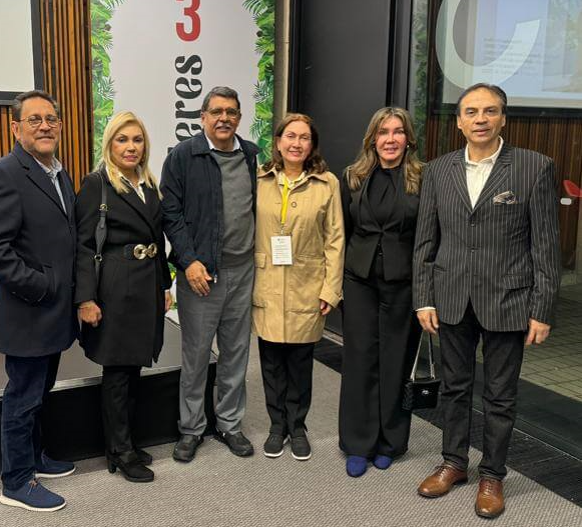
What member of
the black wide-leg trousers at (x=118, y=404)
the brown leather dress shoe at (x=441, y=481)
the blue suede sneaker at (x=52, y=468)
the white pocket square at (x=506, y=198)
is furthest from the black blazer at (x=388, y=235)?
the blue suede sneaker at (x=52, y=468)

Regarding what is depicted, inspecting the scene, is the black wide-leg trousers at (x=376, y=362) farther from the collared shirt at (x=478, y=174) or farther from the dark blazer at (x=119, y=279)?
the dark blazer at (x=119, y=279)

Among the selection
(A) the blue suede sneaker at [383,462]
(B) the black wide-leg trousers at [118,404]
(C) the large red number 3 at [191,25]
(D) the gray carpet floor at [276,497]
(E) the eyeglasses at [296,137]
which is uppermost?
(C) the large red number 3 at [191,25]

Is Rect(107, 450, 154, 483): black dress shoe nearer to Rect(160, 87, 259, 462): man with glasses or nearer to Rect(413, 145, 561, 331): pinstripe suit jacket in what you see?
Rect(160, 87, 259, 462): man with glasses

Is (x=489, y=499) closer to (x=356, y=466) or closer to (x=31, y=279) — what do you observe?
(x=356, y=466)

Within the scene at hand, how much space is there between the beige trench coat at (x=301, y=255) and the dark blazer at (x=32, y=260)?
858mm

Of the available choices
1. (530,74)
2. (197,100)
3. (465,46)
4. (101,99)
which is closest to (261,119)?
(197,100)

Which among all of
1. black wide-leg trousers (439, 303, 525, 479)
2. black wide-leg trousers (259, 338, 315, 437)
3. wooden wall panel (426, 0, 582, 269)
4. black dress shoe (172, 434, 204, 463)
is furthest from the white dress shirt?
black dress shoe (172, 434, 204, 463)

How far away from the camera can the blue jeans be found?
8.24ft

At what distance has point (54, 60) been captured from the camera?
451cm

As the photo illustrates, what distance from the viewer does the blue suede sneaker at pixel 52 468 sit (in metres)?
2.83

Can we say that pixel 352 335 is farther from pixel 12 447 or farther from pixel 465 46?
pixel 465 46

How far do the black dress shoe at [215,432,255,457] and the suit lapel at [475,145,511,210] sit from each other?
5.06 feet

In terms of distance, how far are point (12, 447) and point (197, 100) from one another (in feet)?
10.6

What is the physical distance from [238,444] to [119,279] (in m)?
1.02
